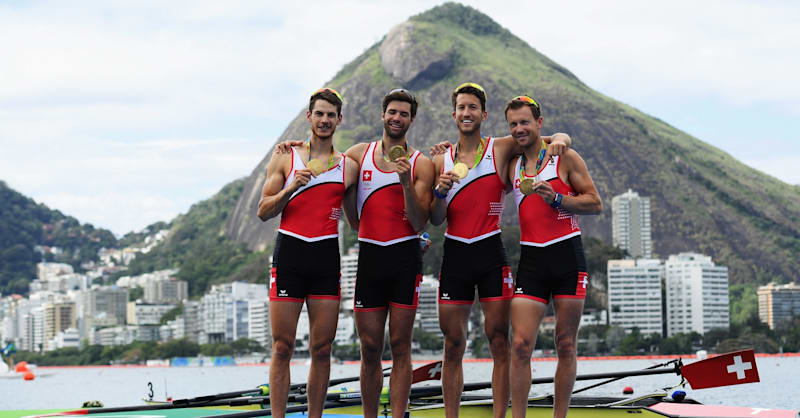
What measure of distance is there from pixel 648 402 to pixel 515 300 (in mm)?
4082

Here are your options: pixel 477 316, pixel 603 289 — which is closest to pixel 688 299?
pixel 603 289

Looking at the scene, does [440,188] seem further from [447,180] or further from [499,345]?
[499,345]

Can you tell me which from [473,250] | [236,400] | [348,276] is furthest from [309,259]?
[348,276]

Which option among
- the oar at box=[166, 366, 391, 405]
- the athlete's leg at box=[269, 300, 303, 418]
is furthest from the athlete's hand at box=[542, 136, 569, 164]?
the oar at box=[166, 366, 391, 405]

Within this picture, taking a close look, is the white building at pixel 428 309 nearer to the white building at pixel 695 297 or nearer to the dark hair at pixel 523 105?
the white building at pixel 695 297

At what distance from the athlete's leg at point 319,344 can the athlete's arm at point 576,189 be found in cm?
211

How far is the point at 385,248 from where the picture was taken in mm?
9242

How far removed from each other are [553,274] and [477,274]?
2.22ft

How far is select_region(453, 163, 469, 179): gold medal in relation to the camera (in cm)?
905

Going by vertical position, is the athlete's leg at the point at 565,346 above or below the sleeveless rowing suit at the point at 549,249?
below

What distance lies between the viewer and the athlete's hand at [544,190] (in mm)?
8973

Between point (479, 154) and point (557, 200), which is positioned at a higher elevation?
point (479, 154)

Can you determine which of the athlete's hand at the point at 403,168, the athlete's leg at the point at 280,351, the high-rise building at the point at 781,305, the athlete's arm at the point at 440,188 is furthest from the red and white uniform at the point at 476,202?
the high-rise building at the point at 781,305

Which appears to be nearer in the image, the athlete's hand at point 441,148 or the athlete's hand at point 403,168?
the athlete's hand at point 403,168
